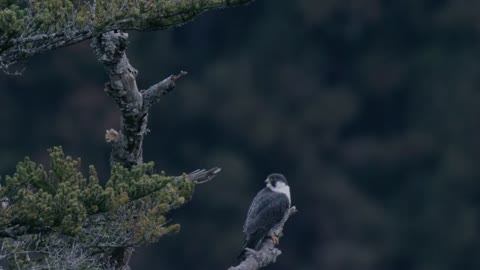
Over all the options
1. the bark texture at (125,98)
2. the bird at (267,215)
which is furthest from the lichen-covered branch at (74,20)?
the bird at (267,215)

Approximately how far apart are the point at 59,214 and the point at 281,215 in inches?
174

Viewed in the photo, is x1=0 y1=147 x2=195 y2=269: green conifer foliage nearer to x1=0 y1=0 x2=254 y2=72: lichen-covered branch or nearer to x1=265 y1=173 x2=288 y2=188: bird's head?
x1=0 y1=0 x2=254 y2=72: lichen-covered branch

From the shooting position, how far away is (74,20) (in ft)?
26.1

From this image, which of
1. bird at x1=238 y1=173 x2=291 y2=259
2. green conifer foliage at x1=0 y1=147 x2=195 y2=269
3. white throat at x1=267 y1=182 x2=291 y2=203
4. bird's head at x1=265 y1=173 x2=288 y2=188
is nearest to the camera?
green conifer foliage at x1=0 y1=147 x2=195 y2=269

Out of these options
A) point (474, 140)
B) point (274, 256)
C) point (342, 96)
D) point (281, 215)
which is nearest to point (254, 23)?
point (342, 96)

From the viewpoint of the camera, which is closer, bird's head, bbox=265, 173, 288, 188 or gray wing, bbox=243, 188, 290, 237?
gray wing, bbox=243, 188, 290, 237

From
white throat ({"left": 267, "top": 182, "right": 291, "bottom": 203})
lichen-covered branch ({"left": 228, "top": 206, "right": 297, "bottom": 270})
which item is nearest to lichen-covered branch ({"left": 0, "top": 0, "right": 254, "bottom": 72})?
lichen-covered branch ({"left": 228, "top": 206, "right": 297, "bottom": 270})

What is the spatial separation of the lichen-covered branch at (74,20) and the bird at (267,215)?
11.8 feet

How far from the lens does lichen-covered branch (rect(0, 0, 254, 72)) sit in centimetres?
789

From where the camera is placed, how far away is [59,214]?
315 inches

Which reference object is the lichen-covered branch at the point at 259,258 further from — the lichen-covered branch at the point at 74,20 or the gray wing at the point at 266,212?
the lichen-covered branch at the point at 74,20

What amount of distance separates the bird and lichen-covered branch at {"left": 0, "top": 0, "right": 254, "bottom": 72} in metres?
3.58

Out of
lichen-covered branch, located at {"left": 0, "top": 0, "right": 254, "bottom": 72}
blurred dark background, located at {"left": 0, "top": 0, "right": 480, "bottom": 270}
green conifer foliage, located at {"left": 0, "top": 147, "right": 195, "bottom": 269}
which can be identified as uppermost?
blurred dark background, located at {"left": 0, "top": 0, "right": 480, "bottom": 270}

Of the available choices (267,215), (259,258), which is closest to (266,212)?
(267,215)
